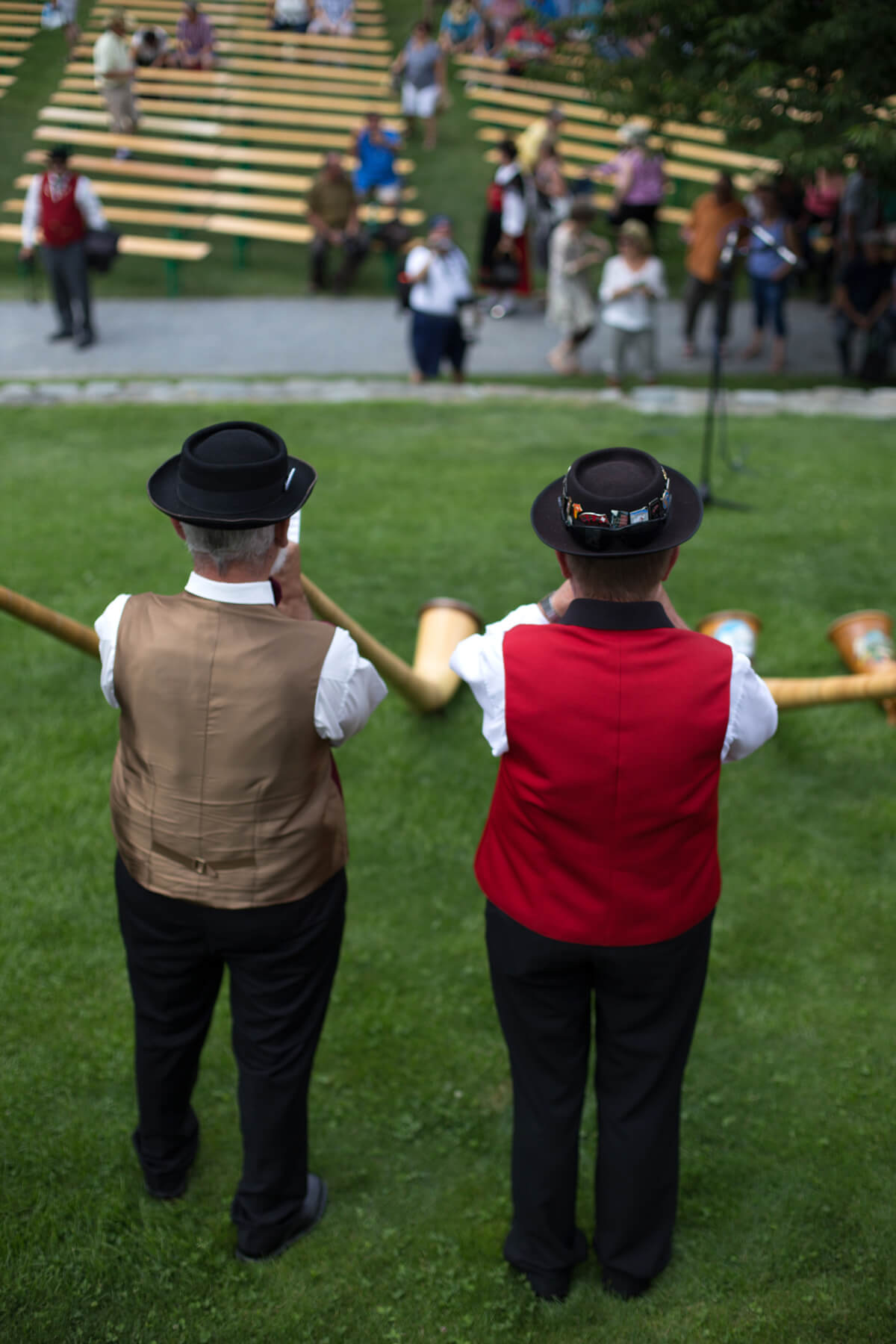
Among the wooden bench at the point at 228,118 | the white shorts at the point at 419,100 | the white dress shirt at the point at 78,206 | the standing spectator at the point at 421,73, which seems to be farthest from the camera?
the white shorts at the point at 419,100

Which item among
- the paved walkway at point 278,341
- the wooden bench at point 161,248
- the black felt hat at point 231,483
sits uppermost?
the black felt hat at point 231,483

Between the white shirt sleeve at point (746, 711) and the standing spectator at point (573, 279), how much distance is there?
29.5 feet

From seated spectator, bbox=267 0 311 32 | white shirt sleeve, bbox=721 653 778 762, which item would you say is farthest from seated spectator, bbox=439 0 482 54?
white shirt sleeve, bbox=721 653 778 762

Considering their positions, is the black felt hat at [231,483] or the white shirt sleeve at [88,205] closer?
the black felt hat at [231,483]

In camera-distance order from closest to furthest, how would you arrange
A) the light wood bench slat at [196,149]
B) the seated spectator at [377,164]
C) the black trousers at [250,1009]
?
the black trousers at [250,1009]
the light wood bench slat at [196,149]
the seated spectator at [377,164]

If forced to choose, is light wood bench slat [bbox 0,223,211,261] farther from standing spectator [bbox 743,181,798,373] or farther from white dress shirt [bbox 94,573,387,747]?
white dress shirt [bbox 94,573,387,747]

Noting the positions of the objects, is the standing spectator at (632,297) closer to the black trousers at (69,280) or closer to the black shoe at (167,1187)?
the black trousers at (69,280)

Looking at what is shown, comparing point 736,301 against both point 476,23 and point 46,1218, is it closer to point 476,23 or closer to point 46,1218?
point 476,23

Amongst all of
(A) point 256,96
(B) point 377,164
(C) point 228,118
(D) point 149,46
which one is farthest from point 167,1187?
(B) point 377,164

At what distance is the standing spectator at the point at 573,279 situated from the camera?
34.6 ft

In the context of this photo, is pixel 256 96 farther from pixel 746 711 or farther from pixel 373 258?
pixel 746 711

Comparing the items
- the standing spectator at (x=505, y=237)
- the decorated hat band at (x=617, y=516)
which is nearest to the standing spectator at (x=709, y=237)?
the standing spectator at (x=505, y=237)

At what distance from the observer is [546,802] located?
2312 mm

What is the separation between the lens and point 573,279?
423 inches
